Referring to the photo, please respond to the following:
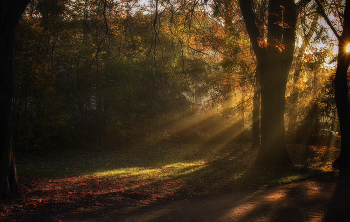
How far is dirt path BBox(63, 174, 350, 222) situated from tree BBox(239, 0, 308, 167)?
3522mm

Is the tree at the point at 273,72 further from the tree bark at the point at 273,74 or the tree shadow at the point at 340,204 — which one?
the tree shadow at the point at 340,204

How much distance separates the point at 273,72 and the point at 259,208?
21.9 ft

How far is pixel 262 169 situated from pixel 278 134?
1.59 m

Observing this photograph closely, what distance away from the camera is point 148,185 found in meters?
9.27

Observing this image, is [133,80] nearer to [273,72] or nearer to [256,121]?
[256,121]

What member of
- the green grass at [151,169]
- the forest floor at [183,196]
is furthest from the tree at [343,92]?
the green grass at [151,169]

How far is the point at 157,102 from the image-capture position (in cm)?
2467

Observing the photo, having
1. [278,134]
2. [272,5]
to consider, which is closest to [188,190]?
[278,134]

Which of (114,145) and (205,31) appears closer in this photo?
(205,31)

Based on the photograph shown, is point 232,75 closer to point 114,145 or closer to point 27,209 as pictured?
point 114,145

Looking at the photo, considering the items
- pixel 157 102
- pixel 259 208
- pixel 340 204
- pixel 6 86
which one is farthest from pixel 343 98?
pixel 157 102

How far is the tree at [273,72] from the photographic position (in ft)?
37.9

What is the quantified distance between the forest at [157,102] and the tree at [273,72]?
1.8 inches

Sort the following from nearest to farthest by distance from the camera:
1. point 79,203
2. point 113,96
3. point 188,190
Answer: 1. point 79,203
2. point 188,190
3. point 113,96
